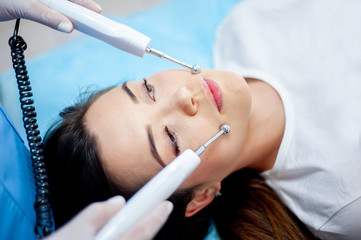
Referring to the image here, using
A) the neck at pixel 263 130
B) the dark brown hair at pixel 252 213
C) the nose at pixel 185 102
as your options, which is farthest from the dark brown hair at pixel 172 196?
the nose at pixel 185 102

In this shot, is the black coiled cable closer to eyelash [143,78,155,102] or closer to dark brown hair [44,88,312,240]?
dark brown hair [44,88,312,240]

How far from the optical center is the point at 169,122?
0.77 m

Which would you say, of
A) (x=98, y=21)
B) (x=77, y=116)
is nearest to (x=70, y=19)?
(x=98, y=21)

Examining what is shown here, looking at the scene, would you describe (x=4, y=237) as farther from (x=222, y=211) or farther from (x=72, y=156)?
(x=222, y=211)

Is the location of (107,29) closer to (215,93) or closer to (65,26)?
(65,26)

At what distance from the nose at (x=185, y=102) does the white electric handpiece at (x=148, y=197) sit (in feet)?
0.54

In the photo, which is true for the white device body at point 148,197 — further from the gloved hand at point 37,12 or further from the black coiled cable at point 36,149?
the gloved hand at point 37,12

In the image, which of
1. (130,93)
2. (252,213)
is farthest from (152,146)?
(252,213)

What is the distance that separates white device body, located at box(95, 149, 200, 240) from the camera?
521 millimetres

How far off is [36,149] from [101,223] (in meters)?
0.32

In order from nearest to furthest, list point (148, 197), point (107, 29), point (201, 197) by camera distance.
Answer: point (148, 197) < point (107, 29) < point (201, 197)

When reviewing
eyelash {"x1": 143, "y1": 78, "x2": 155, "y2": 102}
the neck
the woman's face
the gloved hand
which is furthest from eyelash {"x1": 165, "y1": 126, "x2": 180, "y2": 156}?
the gloved hand

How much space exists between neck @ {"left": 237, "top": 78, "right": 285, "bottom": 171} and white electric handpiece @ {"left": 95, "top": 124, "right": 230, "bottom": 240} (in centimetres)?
36

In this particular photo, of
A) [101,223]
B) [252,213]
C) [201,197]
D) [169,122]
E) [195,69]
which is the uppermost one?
[195,69]
